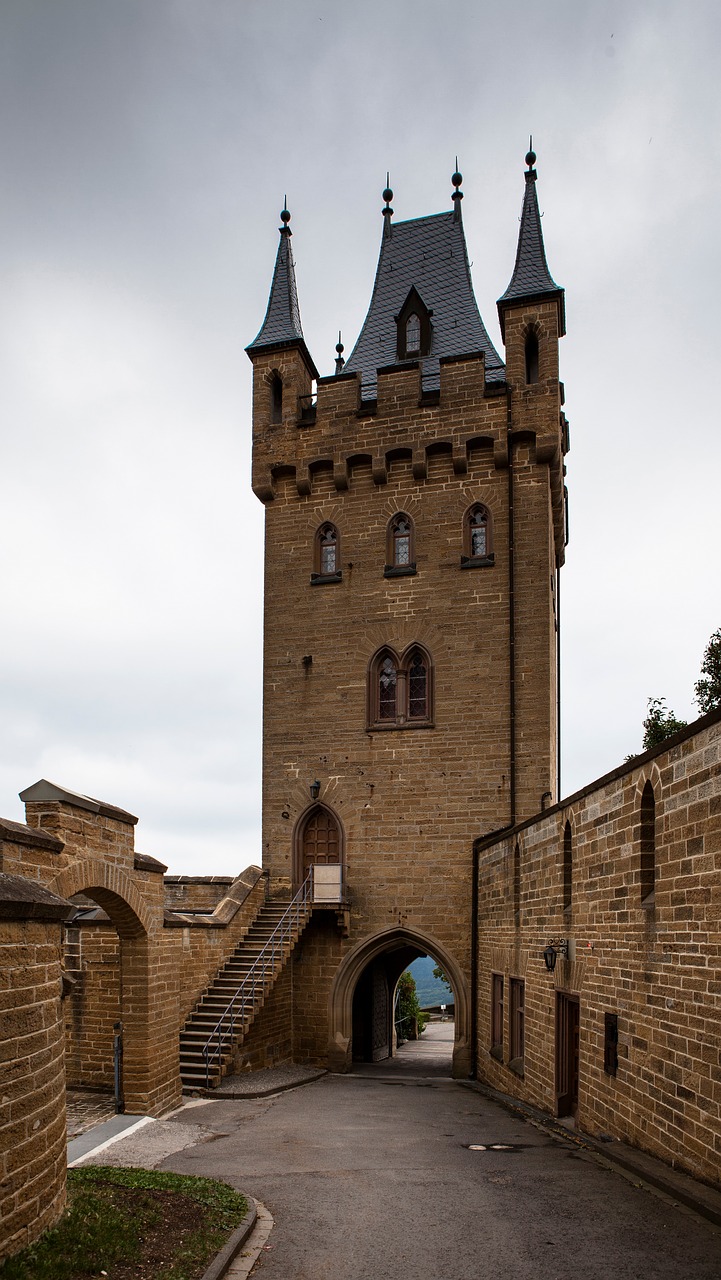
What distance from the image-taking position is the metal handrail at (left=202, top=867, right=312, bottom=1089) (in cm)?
1584

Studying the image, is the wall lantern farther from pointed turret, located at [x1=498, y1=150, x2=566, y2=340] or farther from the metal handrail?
pointed turret, located at [x1=498, y1=150, x2=566, y2=340]

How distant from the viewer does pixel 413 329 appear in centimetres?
2455

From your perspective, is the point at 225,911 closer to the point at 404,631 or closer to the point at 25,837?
the point at 404,631

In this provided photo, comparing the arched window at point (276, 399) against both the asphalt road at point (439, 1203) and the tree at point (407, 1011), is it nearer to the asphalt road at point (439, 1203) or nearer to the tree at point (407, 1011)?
the asphalt road at point (439, 1203)

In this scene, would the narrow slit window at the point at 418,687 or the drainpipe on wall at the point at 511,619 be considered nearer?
the drainpipe on wall at the point at 511,619

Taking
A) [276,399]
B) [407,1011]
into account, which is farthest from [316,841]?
[407,1011]

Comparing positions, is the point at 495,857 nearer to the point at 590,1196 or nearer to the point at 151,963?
the point at 151,963

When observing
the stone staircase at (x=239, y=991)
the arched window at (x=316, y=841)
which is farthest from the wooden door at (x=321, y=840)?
the stone staircase at (x=239, y=991)

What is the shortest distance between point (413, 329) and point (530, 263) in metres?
3.21

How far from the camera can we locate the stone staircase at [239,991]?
51.3 feet

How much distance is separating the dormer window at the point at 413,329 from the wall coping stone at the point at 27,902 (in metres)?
19.3

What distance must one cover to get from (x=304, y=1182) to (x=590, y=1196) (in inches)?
103

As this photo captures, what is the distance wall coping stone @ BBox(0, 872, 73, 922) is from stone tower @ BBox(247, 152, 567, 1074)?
1370cm

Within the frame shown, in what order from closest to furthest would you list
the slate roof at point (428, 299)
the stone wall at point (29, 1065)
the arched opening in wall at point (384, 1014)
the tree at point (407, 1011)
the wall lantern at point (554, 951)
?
1. the stone wall at point (29, 1065)
2. the wall lantern at point (554, 951)
3. the arched opening in wall at point (384, 1014)
4. the slate roof at point (428, 299)
5. the tree at point (407, 1011)
